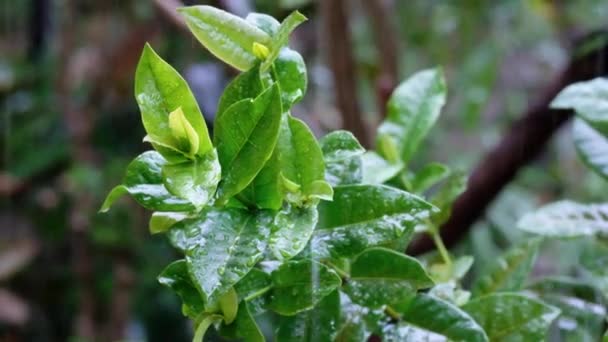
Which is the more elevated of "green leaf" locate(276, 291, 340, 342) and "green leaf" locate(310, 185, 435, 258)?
"green leaf" locate(310, 185, 435, 258)

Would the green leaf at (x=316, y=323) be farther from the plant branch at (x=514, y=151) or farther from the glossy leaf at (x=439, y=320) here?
the plant branch at (x=514, y=151)

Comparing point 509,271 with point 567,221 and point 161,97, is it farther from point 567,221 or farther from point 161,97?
point 161,97

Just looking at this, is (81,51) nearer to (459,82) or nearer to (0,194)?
(0,194)

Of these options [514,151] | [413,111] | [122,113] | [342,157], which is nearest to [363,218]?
[342,157]

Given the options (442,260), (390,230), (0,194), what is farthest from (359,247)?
(0,194)

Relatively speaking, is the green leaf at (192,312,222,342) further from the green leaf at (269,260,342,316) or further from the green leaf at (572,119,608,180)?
the green leaf at (572,119,608,180)

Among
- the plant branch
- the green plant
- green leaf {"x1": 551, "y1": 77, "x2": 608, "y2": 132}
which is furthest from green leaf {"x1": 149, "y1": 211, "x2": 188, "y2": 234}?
the plant branch
